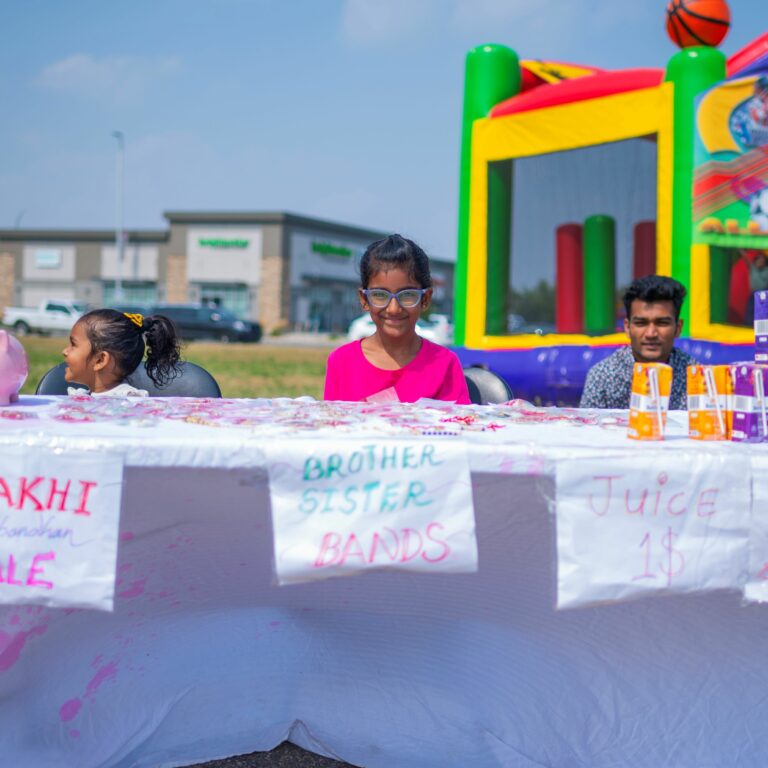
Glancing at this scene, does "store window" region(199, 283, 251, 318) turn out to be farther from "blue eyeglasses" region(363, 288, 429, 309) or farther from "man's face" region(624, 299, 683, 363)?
"blue eyeglasses" region(363, 288, 429, 309)

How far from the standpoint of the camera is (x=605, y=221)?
21.5 feet

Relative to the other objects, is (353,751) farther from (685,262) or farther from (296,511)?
(685,262)

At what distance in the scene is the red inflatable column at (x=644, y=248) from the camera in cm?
643

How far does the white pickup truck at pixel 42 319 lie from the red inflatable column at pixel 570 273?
72.0ft

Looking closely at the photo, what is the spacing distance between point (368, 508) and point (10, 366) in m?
0.90

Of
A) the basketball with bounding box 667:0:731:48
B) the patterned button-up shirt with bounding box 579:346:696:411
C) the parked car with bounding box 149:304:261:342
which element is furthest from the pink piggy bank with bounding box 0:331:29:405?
the parked car with bounding box 149:304:261:342

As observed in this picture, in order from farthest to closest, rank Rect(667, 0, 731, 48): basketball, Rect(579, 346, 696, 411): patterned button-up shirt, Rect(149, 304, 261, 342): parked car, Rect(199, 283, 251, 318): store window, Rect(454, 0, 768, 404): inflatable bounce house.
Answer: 1. Rect(199, 283, 251, 318): store window
2. Rect(149, 304, 261, 342): parked car
3. Rect(667, 0, 731, 48): basketball
4. Rect(454, 0, 768, 404): inflatable bounce house
5. Rect(579, 346, 696, 411): patterned button-up shirt

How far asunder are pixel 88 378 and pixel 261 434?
104cm

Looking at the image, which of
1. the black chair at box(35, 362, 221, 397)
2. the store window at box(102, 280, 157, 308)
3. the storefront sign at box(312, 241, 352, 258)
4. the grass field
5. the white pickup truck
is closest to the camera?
the black chair at box(35, 362, 221, 397)

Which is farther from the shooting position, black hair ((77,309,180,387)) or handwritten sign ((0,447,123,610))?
black hair ((77,309,180,387))

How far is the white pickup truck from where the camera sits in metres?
26.1

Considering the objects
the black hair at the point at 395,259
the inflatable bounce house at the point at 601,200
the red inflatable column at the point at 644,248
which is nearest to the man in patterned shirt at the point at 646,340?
the black hair at the point at 395,259

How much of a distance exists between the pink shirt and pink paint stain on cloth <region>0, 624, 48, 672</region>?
100cm

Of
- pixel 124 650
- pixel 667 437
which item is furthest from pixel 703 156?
pixel 124 650
